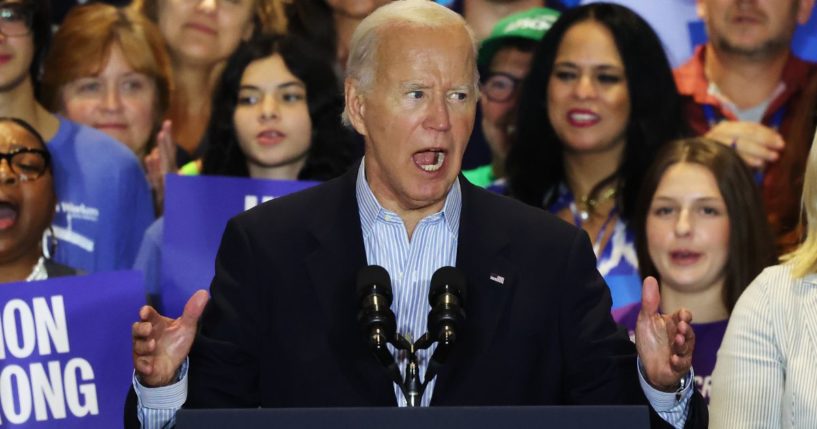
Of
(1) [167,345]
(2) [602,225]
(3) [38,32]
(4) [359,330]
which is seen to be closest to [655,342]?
(4) [359,330]

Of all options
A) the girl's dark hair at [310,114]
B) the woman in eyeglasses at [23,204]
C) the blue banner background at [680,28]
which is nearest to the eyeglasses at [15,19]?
the woman in eyeglasses at [23,204]

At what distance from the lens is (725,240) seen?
14.5ft

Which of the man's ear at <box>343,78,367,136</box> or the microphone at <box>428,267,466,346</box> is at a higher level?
the man's ear at <box>343,78,367,136</box>

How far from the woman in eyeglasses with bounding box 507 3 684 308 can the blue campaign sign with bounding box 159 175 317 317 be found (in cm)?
95

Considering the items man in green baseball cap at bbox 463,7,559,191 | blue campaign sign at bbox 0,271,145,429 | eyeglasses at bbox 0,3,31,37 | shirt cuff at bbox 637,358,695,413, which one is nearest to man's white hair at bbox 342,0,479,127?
shirt cuff at bbox 637,358,695,413

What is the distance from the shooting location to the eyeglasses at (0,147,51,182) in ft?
15.5

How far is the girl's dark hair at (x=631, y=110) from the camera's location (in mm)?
5008

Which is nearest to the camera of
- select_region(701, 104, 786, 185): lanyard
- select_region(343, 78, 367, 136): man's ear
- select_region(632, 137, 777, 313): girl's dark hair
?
select_region(343, 78, 367, 136): man's ear

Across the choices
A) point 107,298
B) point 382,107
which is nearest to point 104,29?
point 107,298

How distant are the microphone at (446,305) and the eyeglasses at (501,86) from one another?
2890 mm

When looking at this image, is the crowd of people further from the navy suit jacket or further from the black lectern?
the black lectern

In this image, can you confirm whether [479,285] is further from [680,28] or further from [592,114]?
[680,28]

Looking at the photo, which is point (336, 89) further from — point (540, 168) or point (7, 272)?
point (7, 272)

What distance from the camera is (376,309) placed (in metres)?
2.39
